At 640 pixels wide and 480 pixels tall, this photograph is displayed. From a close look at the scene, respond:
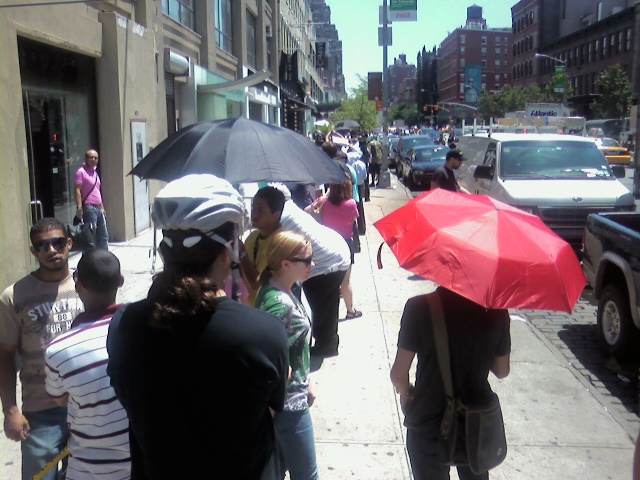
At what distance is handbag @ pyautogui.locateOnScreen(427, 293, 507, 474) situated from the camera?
115 inches

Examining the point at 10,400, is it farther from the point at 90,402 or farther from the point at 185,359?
the point at 185,359

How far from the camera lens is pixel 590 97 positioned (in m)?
66.9

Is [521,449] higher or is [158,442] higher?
[158,442]

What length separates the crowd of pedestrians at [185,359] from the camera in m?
1.86

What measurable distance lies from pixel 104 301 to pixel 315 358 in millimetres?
3732

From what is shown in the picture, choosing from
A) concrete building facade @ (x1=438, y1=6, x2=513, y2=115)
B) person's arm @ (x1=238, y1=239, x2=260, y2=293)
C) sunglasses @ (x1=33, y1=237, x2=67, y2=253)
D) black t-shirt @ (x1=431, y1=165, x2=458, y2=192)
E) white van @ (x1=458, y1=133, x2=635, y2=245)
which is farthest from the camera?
concrete building facade @ (x1=438, y1=6, x2=513, y2=115)

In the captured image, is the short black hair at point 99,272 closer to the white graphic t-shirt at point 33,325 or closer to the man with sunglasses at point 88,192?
the white graphic t-shirt at point 33,325

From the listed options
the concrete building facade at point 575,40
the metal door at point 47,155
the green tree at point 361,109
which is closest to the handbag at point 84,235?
the metal door at point 47,155

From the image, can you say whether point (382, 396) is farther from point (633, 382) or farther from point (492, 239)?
point (492, 239)

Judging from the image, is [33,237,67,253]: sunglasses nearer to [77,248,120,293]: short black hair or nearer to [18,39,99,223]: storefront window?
[77,248,120,293]: short black hair

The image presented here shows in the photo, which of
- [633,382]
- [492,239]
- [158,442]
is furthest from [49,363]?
[633,382]

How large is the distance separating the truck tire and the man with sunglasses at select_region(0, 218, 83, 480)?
16.3 ft

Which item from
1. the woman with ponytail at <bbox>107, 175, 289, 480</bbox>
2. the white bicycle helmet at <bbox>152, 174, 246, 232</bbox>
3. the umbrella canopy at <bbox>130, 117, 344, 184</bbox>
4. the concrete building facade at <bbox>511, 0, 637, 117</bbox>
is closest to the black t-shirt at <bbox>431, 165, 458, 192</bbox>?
the umbrella canopy at <bbox>130, 117, 344, 184</bbox>

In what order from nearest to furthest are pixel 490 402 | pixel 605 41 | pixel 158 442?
1. pixel 158 442
2. pixel 490 402
3. pixel 605 41
